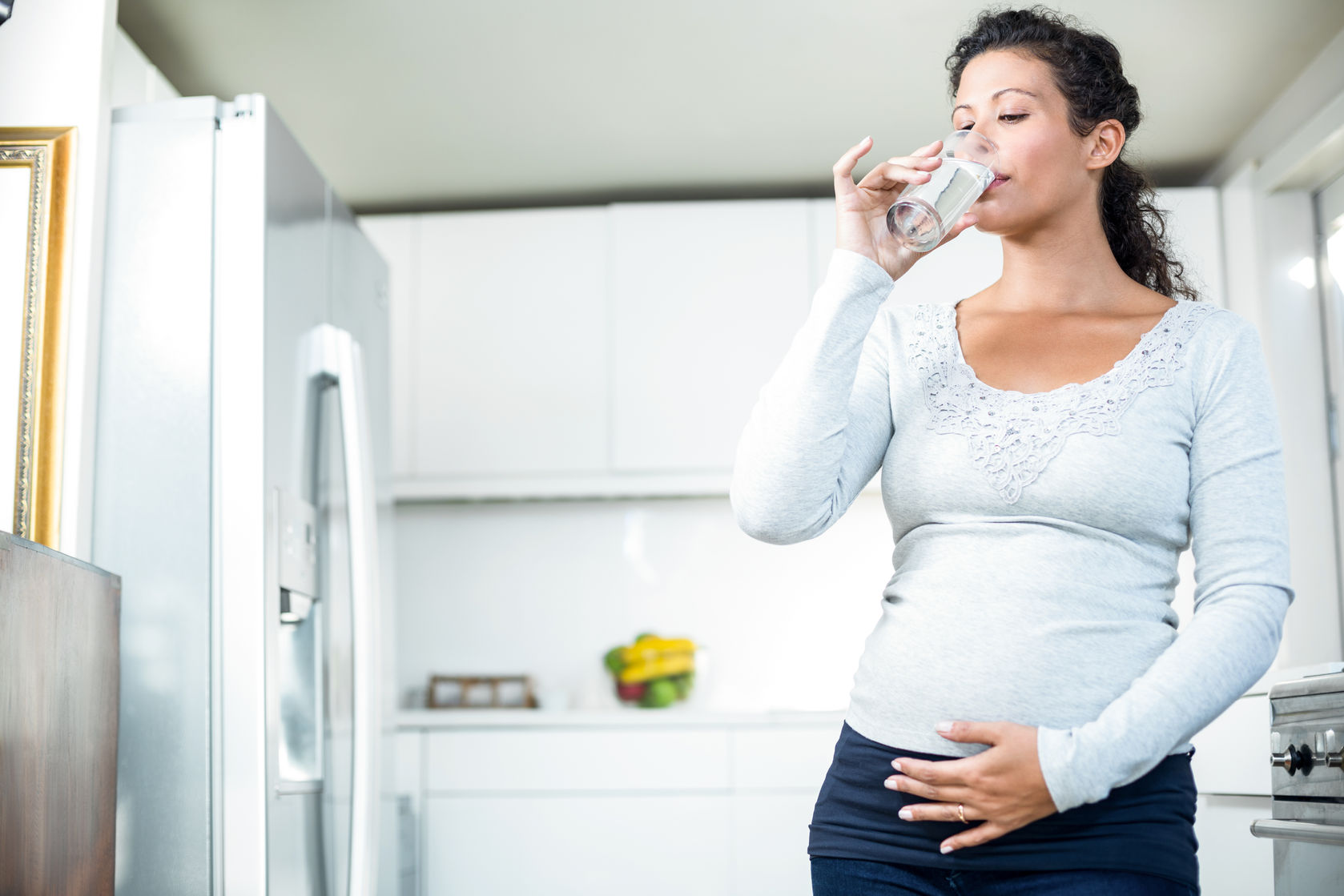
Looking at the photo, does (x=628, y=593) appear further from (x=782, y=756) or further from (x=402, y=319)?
(x=402, y=319)

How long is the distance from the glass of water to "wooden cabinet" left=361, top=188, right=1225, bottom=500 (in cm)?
238

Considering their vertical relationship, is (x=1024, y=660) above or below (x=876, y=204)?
below

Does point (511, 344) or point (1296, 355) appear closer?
point (1296, 355)

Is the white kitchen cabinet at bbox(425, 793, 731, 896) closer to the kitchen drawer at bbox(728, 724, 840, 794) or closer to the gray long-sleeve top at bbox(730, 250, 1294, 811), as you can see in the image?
the kitchen drawer at bbox(728, 724, 840, 794)

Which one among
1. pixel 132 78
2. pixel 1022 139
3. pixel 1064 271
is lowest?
pixel 1064 271

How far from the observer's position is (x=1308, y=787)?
59.9 inches

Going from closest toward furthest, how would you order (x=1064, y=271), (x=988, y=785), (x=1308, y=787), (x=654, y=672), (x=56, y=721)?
1. (x=988, y=785)
2. (x=1064, y=271)
3. (x=56, y=721)
4. (x=1308, y=787)
5. (x=654, y=672)

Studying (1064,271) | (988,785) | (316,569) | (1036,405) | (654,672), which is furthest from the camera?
(654,672)

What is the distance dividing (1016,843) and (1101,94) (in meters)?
0.65

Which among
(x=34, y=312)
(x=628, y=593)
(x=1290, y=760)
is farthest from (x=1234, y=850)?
(x=34, y=312)

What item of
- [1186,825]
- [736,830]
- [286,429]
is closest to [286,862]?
[286,429]

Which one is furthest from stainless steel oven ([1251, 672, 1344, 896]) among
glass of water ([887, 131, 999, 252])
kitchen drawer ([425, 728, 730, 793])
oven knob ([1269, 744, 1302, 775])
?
kitchen drawer ([425, 728, 730, 793])

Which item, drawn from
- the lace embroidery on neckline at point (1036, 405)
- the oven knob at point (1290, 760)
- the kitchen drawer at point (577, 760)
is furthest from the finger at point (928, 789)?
the kitchen drawer at point (577, 760)

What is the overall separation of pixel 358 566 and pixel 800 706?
2.00 m
